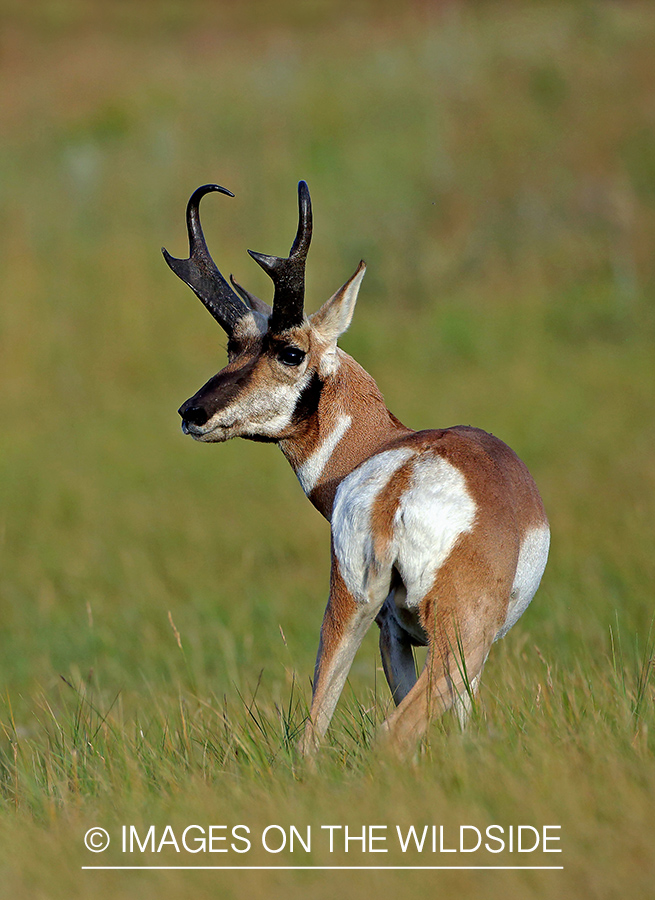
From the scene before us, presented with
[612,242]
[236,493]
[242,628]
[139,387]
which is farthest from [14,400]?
[612,242]

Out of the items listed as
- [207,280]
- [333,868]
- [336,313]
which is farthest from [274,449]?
[333,868]

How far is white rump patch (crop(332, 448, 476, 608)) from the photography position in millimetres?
3867

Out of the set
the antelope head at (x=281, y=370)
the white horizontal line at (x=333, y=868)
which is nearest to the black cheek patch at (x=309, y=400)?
the antelope head at (x=281, y=370)

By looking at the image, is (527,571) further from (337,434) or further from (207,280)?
(207,280)

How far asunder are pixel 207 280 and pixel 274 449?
1108cm

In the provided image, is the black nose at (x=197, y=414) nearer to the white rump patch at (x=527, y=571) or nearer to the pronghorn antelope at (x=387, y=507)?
the pronghorn antelope at (x=387, y=507)

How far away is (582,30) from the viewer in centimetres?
2912

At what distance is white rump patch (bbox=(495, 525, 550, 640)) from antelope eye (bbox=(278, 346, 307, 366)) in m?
1.21

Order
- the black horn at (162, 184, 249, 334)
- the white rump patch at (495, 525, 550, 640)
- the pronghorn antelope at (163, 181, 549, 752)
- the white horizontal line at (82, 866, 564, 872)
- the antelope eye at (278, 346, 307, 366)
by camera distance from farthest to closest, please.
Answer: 1. the black horn at (162, 184, 249, 334)
2. the antelope eye at (278, 346, 307, 366)
3. the white rump patch at (495, 525, 550, 640)
4. the pronghorn antelope at (163, 181, 549, 752)
5. the white horizontal line at (82, 866, 564, 872)

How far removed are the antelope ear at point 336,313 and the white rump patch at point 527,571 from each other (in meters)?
1.23

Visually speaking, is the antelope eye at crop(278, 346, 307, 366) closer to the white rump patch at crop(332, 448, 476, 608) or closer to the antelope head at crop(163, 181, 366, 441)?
the antelope head at crop(163, 181, 366, 441)

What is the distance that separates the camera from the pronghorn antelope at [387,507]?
12.7ft

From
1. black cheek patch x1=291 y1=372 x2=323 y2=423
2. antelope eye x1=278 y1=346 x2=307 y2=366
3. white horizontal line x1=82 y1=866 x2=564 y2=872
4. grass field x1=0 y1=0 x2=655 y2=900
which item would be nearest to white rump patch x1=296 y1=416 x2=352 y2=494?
black cheek patch x1=291 y1=372 x2=323 y2=423

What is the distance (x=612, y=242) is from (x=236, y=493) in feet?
39.8
